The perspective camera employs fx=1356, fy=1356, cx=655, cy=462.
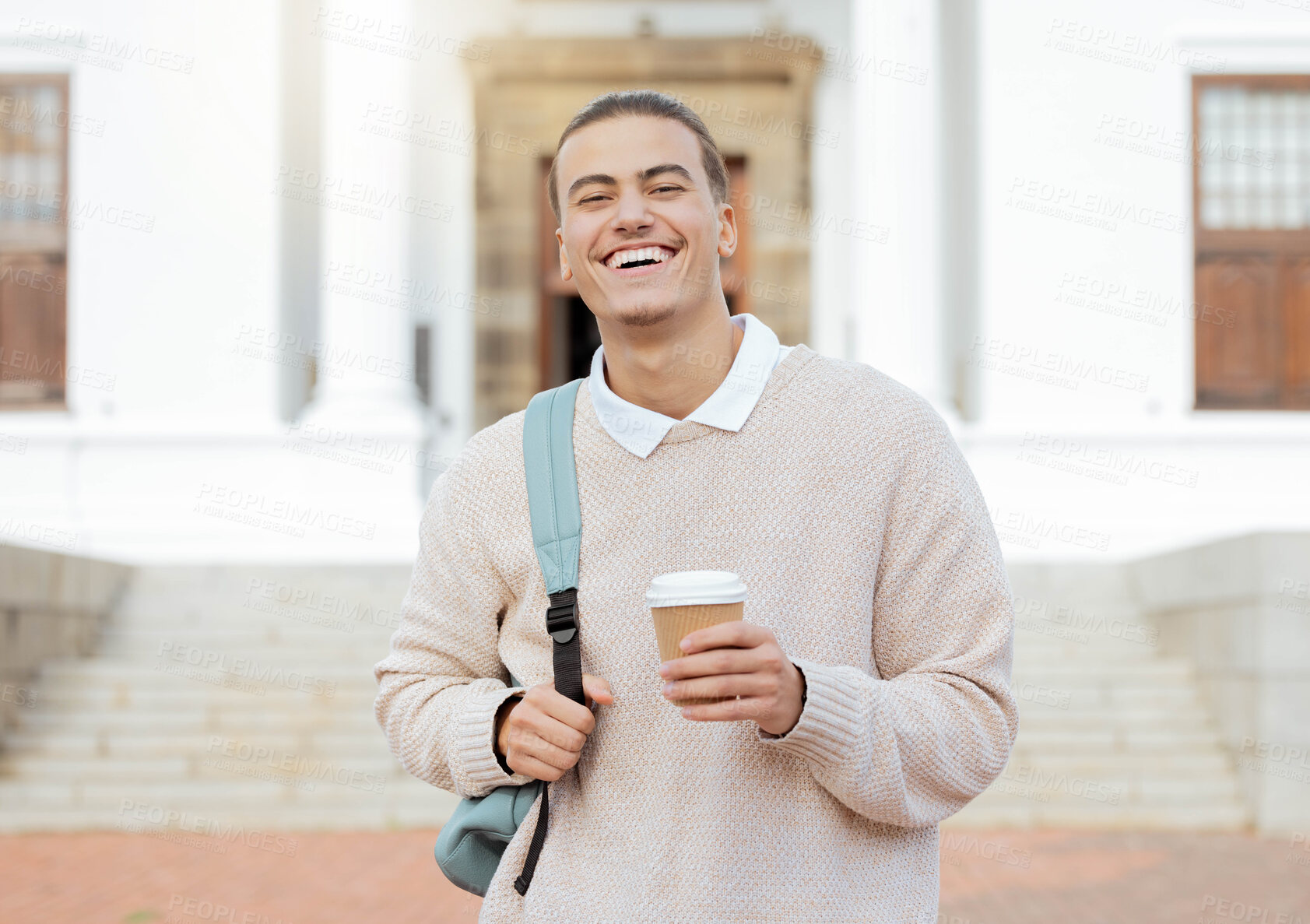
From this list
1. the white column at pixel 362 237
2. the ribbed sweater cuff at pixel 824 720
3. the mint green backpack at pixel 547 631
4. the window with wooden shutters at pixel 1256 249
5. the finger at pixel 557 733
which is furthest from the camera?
the window with wooden shutters at pixel 1256 249

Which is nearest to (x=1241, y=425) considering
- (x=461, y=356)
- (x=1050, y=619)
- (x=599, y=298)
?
(x=1050, y=619)

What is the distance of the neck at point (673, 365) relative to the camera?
2.07 metres

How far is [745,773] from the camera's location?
6.16ft

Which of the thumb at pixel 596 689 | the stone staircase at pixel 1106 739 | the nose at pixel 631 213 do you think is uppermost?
the nose at pixel 631 213

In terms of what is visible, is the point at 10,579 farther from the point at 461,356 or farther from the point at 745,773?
the point at 745,773

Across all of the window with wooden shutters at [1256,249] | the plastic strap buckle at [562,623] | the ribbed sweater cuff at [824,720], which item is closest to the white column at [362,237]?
the window with wooden shutters at [1256,249]

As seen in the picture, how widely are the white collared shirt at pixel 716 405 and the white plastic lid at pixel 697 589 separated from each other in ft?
1.29

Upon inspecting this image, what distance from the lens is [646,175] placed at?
209 centimetres

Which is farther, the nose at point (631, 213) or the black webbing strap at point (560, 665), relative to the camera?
the nose at point (631, 213)

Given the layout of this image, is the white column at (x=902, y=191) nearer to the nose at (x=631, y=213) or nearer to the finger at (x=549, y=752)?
the nose at (x=631, y=213)

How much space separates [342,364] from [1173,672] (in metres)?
6.71

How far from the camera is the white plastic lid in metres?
1.63

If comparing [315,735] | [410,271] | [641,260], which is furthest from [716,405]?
[410,271]

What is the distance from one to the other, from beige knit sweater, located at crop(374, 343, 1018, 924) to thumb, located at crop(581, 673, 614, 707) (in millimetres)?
78
